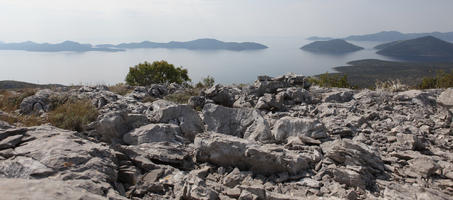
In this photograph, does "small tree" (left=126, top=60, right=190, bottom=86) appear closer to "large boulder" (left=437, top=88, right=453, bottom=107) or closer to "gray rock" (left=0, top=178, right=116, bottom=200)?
"large boulder" (left=437, top=88, right=453, bottom=107)

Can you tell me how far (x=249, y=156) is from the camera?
603 centimetres

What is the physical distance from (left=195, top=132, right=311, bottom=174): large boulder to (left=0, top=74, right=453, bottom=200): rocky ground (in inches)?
1.0

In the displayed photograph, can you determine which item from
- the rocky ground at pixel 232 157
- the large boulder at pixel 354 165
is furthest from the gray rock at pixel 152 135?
the large boulder at pixel 354 165

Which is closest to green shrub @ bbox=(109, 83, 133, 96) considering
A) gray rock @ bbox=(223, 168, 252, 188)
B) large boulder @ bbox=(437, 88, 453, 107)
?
gray rock @ bbox=(223, 168, 252, 188)

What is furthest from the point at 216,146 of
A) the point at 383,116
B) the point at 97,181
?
the point at 383,116

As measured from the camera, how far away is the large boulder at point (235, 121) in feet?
26.7

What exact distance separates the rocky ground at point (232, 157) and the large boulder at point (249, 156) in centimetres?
2

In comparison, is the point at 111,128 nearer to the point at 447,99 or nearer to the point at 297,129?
the point at 297,129

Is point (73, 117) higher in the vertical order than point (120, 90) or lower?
higher

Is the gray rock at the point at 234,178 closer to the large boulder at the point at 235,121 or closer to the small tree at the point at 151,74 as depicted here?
the large boulder at the point at 235,121

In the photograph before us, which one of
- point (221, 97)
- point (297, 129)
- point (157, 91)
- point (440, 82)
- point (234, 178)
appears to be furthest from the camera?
point (440, 82)

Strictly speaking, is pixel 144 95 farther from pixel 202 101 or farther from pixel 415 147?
pixel 415 147

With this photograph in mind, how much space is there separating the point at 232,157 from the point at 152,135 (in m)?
2.52

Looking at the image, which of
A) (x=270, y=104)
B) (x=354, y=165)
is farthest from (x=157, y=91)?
(x=354, y=165)
